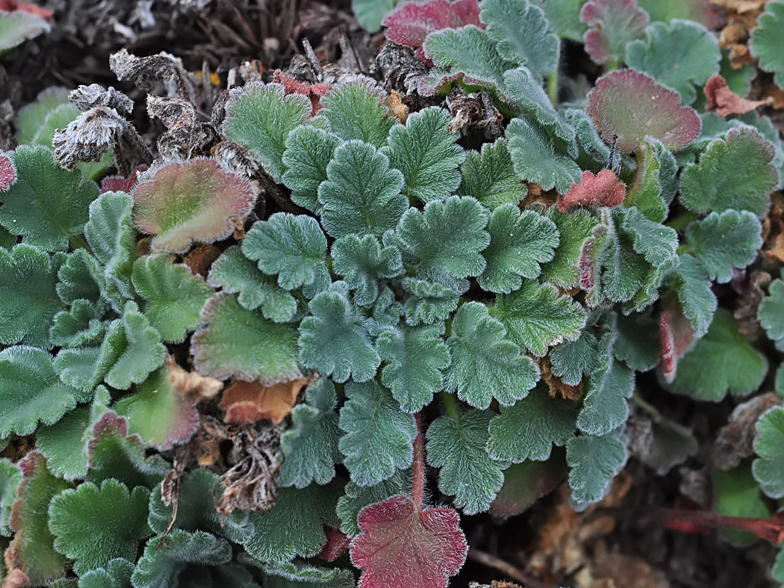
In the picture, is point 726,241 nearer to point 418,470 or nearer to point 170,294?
point 418,470

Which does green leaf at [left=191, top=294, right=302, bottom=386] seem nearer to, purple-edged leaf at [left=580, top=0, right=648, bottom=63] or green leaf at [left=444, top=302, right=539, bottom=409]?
green leaf at [left=444, top=302, right=539, bottom=409]

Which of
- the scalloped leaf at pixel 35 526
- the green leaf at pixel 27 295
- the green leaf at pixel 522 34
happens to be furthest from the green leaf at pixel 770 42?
the scalloped leaf at pixel 35 526

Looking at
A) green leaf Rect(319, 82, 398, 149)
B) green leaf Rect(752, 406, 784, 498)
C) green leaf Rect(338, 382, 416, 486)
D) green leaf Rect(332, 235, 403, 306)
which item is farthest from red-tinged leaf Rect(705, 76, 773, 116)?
green leaf Rect(338, 382, 416, 486)

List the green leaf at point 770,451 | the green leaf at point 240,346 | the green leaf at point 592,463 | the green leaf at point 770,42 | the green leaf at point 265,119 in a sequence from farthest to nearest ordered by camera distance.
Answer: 1. the green leaf at point 770,42
2. the green leaf at point 770,451
3. the green leaf at point 592,463
4. the green leaf at point 265,119
5. the green leaf at point 240,346

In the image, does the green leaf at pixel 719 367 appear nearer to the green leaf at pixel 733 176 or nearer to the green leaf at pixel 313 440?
the green leaf at pixel 733 176

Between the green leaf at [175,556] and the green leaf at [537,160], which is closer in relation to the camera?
the green leaf at [175,556]

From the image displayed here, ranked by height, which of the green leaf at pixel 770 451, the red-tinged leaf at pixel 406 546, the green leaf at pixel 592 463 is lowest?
the green leaf at pixel 770 451

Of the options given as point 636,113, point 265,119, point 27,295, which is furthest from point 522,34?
point 27,295
